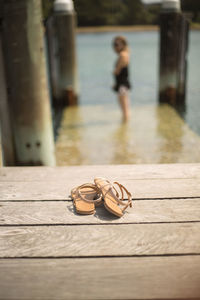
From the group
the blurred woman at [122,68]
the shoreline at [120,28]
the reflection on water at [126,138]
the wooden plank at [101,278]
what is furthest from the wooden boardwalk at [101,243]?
the shoreline at [120,28]

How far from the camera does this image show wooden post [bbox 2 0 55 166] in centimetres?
321

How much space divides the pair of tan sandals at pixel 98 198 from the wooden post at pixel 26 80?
1.32m

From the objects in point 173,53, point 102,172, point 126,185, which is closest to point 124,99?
point 173,53

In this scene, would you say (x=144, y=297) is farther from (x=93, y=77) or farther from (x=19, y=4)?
(x=93, y=77)

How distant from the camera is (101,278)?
1.64 m

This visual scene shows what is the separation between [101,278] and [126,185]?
97 cm

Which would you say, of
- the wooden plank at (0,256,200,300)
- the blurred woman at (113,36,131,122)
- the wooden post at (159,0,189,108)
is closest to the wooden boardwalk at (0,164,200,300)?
the wooden plank at (0,256,200,300)

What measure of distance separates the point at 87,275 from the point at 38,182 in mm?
1123

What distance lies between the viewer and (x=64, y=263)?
1.74 meters

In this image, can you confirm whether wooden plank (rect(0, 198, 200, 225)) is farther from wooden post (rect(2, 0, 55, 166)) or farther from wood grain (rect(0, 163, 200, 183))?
wooden post (rect(2, 0, 55, 166))

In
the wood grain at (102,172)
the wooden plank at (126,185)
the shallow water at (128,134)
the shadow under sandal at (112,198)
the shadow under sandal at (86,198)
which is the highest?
the shadow under sandal at (112,198)

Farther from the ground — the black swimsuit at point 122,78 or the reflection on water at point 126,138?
the black swimsuit at point 122,78

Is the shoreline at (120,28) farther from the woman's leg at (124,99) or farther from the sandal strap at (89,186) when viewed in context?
the sandal strap at (89,186)

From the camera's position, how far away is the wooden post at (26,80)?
321 cm
